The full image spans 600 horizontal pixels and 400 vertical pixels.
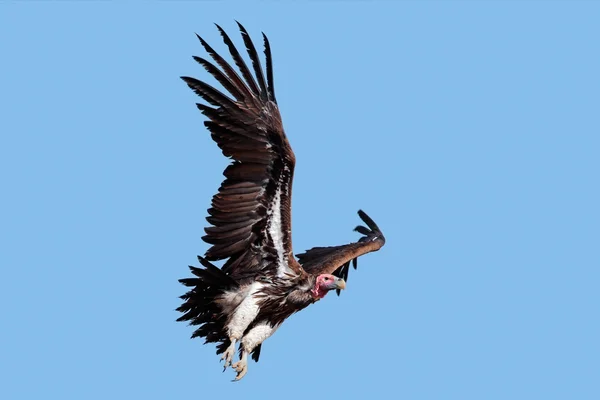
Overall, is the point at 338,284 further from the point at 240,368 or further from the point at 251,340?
the point at 240,368

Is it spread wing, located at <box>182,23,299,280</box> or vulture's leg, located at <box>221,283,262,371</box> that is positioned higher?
spread wing, located at <box>182,23,299,280</box>

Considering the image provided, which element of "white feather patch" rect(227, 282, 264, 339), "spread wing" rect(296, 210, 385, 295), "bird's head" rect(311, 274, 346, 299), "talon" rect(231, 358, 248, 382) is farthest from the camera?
"spread wing" rect(296, 210, 385, 295)

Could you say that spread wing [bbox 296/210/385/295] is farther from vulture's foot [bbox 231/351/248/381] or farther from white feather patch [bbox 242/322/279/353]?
vulture's foot [bbox 231/351/248/381]

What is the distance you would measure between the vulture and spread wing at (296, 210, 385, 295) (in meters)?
1.86

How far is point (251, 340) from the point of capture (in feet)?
52.4

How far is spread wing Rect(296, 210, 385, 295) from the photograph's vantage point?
18094mm

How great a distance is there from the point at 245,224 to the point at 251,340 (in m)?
1.71

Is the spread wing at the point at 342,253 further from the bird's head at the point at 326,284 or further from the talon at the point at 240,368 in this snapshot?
the talon at the point at 240,368

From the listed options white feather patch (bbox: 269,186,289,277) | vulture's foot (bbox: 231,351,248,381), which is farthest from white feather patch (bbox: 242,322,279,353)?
white feather patch (bbox: 269,186,289,277)

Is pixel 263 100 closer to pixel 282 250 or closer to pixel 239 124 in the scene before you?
pixel 239 124

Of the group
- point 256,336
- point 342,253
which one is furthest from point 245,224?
point 342,253

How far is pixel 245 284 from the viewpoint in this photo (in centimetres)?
1565

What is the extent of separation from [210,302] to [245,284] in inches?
21.9

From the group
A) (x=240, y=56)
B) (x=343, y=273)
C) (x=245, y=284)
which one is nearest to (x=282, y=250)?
(x=245, y=284)
